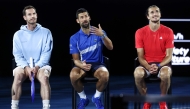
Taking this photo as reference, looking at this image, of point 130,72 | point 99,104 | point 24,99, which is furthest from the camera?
point 130,72

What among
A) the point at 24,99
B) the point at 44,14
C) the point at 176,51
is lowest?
the point at 24,99

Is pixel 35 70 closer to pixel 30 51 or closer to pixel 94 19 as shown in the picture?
pixel 30 51

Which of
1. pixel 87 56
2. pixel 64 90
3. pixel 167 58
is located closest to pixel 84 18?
pixel 87 56

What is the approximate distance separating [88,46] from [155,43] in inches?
33.3

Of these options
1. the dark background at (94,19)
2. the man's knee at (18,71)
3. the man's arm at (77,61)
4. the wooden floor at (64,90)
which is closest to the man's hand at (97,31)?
the man's arm at (77,61)

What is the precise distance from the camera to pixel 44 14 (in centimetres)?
1073

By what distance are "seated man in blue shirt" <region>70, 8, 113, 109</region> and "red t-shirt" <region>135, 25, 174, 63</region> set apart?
429mm

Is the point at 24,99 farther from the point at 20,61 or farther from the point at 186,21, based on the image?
the point at 186,21

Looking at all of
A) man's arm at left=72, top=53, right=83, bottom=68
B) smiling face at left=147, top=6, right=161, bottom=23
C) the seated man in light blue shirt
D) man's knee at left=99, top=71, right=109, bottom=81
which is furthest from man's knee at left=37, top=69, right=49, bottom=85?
smiling face at left=147, top=6, right=161, bottom=23

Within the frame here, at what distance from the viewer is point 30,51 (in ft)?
21.6

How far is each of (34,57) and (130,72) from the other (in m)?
5.15

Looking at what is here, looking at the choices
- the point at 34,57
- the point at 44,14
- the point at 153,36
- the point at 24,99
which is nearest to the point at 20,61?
the point at 34,57

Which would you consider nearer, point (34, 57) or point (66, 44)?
point (34, 57)

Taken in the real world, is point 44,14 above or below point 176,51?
above
